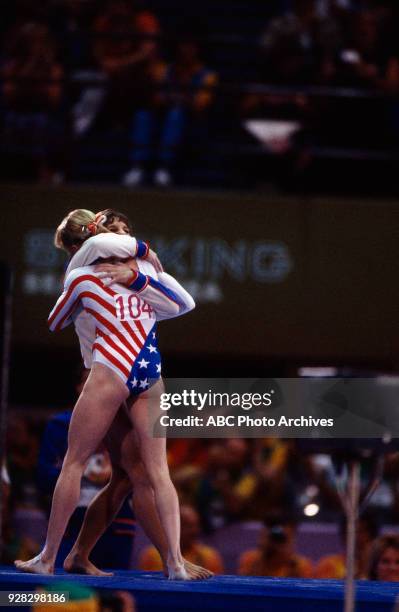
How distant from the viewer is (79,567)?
465 cm

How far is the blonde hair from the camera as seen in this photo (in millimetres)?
4766

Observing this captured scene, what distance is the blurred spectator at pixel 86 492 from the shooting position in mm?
5426

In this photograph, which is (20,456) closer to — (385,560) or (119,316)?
(385,560)

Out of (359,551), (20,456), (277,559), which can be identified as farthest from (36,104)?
(359,551)

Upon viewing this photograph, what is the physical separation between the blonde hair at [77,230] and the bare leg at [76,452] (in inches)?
25.0

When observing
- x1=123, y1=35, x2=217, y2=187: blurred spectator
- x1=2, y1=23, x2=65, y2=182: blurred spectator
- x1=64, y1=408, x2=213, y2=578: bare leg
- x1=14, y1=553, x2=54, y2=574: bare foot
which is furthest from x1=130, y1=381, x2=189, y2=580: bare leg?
x1=2, y1=23, x2=65, y2=182: blurred spectator

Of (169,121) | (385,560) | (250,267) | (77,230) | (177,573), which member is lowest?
(177,573)

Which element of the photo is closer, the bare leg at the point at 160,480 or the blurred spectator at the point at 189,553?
the bare leg at the point at 160,480

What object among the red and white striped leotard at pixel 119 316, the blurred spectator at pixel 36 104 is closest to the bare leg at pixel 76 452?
the red and white striped leotard at pixel 119 316

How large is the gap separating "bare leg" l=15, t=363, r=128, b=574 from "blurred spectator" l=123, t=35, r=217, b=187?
4.29m

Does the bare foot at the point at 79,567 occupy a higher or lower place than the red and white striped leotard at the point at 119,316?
lower

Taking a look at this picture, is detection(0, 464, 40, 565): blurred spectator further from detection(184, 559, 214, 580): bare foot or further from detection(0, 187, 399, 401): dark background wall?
detection(0, 187, 399, 401): dark background wall

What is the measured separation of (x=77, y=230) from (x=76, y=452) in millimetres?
942

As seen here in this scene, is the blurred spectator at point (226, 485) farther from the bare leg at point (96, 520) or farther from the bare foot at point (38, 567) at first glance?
the bare foot at point (38, 567)
